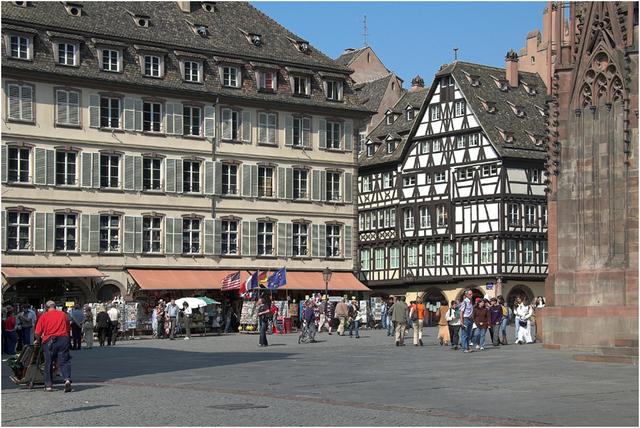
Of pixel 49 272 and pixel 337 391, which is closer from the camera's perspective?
pixel 337 391

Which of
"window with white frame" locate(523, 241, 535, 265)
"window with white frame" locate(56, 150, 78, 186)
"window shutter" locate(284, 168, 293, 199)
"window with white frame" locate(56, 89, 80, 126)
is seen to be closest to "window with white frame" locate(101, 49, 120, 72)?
"window with white frame" locate(56, 89, 80, 126)

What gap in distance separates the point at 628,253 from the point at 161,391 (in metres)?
14.5

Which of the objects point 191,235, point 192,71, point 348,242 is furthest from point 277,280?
point 192,71

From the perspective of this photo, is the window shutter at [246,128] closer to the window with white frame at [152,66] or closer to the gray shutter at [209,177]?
the gray shutter at [209,177]

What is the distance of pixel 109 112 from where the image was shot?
61625 millimetres

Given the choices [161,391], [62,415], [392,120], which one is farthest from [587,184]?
[392,120]

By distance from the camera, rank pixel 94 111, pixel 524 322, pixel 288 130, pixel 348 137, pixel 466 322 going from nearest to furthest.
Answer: pixel 466 322
pixel 524 322
pixel 94 111
pixel 288 130
pixel 348 137

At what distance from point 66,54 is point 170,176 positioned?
796cm

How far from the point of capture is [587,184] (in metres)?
32.5

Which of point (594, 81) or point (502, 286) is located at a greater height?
point (594, 81)

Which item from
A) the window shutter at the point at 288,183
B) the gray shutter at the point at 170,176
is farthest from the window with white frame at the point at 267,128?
the gray shutter at the point at 170,176

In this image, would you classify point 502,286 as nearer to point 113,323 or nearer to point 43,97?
point 43,97

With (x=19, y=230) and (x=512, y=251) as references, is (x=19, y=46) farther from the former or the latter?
(x=512, y=251)

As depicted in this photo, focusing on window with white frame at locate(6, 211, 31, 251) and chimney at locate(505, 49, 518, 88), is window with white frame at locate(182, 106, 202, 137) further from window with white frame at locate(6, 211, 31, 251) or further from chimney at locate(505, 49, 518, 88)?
chimney at locate(505, 49, 518, 88)
